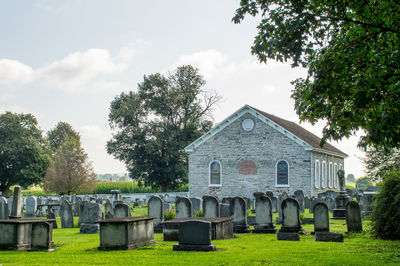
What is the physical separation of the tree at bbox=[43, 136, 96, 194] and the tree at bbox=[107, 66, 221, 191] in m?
6.09

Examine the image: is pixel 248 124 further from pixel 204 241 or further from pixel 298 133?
pixel 204 241

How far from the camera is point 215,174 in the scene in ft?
118

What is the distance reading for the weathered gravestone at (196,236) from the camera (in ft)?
36.0

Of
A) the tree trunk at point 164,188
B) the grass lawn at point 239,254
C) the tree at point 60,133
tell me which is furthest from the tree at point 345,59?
the tree at point 60,133

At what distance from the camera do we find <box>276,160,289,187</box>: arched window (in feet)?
109

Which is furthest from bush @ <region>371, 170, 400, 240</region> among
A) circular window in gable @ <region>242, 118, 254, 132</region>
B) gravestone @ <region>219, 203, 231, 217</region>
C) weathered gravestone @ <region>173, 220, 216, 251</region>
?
circular window in gable @ <region>242, 118, 254, 132</region>

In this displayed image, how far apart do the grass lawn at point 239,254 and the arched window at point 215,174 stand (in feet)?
73.8

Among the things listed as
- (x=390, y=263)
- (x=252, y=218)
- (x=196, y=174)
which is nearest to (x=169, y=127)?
(x=196, y=174)

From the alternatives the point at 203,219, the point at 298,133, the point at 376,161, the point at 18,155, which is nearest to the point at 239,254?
the point at 203,219

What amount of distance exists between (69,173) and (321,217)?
1321 inches

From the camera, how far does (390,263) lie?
9.34 m

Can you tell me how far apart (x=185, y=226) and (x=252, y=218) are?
23.3ft

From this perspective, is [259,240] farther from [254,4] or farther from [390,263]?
[254,4]

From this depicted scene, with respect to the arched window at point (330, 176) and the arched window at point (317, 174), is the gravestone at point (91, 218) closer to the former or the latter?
the arched window at point (317, 174)
